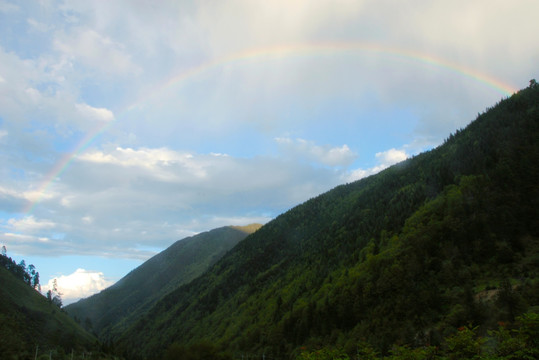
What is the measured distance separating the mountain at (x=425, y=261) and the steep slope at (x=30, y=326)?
145ft

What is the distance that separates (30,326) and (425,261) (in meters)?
96.1

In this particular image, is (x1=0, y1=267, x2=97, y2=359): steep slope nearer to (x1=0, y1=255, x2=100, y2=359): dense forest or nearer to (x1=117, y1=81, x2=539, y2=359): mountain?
(x1=0, y1=255, x2=100, y2=359): dense forest

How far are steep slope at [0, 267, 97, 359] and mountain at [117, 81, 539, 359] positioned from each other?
44337mm

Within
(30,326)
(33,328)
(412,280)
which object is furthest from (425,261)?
(30,326)

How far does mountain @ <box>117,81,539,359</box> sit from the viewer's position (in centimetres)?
5716

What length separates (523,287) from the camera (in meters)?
47.9

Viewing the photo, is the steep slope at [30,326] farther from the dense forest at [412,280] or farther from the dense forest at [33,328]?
the dense forest at [412,280]

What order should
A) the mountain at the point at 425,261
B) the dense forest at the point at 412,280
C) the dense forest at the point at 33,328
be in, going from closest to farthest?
1. the dense forest at the point at 412,280
2. the mountain at the point at 425,261
3. the dense forest at the point at 33,328

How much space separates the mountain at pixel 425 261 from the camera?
188 feet

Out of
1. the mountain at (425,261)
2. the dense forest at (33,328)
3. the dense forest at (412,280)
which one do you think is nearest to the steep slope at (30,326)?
the dense forest at (33,328)

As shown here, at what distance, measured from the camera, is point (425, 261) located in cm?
7244

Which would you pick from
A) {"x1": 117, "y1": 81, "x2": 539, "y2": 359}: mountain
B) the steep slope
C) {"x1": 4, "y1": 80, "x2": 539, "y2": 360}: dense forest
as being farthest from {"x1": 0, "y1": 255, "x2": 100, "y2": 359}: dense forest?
{"x1": 117, "y1": 81, "x2": 539, "y2": 359}: mountain

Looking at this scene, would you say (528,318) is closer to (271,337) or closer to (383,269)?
(383,269)

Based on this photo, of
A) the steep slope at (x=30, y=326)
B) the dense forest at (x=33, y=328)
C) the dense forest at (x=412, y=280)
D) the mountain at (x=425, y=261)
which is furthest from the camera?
the steep slope at (x=30, y=326)
